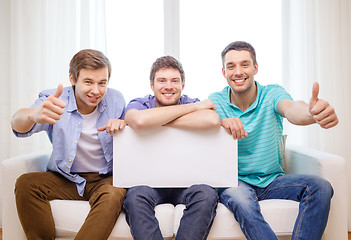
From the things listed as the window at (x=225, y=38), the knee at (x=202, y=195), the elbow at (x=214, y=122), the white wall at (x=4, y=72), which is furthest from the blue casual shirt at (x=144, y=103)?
the white wall at (x=4, y=72)

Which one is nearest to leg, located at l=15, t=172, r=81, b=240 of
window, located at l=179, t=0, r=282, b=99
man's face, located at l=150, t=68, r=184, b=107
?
man's face, located at l=150, t=68, r=184, b=107

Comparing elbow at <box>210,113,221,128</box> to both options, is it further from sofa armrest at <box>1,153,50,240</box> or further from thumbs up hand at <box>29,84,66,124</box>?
sofa armrest at <box>1,153,50,240</box>

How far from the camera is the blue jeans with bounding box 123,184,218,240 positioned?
1150mm

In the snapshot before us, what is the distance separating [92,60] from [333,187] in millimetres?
1159

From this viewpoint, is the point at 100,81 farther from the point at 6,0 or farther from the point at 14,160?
the point at 6,0

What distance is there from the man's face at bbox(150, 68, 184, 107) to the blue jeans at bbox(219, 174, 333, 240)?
0.48 metres

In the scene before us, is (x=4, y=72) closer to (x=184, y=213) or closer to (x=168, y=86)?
(x=168, y=86)

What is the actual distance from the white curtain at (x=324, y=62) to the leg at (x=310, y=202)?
1.09m

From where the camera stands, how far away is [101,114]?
1537 mm

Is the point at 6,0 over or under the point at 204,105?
over

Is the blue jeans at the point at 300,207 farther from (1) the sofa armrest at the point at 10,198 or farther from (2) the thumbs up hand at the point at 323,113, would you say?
(1) the sofa armrest at the point at 10,198

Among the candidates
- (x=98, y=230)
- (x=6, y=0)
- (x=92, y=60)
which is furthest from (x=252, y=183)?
(x=6, y=0)

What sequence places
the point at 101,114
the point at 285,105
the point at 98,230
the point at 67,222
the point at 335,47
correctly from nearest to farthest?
the point at 98,230, the point at 67,222, the point at 285,105, the point at 101,114, the point at 335,47

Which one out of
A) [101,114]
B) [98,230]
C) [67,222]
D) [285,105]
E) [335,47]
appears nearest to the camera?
[98,230]
